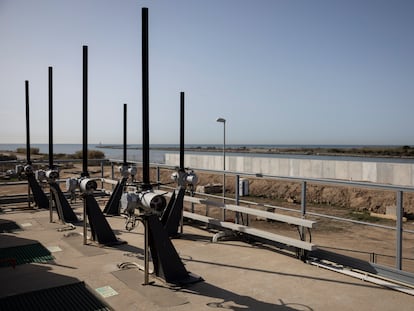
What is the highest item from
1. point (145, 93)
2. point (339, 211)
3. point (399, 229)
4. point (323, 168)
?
point (145, 93)

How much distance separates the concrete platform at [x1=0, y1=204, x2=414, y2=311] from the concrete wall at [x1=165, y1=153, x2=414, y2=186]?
13435 millimetres

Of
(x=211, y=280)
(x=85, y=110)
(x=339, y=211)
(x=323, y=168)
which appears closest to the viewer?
(x=211, y=280)

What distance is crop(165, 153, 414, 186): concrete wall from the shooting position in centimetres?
2135

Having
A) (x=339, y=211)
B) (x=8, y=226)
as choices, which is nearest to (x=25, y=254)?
(x=8, y=226)

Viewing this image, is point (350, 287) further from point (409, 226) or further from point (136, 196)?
point (409, 226)

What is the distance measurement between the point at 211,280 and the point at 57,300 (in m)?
1.65

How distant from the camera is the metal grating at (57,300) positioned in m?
3.65

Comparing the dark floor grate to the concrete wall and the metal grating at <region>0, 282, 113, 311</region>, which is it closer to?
the metal grating at <region>0, 282, 113, 311</region>

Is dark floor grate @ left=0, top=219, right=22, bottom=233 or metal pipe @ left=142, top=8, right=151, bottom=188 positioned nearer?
metal pipe @ left=142, top=8, right=151, bottom=188

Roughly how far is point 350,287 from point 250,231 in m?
1.84

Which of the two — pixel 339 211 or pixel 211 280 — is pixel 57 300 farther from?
pixel 339 211

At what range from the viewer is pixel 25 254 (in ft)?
17.8

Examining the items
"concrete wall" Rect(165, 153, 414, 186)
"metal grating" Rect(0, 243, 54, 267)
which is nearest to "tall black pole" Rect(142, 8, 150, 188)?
"metal grating" Rect(0, 243, 54, 267)

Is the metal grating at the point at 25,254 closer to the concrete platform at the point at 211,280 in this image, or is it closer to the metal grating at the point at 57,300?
the concrete platform at the point at 211,280
